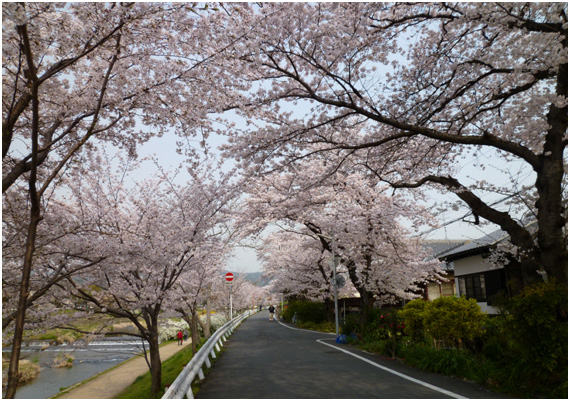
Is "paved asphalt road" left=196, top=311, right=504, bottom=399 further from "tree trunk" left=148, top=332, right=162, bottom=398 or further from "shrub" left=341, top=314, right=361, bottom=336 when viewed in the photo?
"shrub" left=341, top=314, right=361, bottom=336

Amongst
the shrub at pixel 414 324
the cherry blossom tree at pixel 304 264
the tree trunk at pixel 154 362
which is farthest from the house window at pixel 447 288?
the tree trunk at pixel 154 362

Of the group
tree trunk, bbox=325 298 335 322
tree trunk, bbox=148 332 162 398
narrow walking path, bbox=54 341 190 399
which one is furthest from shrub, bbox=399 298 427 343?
tree trunk, bbox=325 298 335 322

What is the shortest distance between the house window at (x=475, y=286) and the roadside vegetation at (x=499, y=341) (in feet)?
28.8

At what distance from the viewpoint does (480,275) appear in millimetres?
19047

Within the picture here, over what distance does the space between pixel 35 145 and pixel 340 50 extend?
6047 millimetres

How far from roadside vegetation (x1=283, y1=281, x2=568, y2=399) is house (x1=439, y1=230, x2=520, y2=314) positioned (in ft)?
23.0

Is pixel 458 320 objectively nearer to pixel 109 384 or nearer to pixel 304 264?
pixel 109 384

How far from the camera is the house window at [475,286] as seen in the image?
61.7ft

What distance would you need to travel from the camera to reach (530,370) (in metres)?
6.38

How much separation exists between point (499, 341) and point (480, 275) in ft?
41.9

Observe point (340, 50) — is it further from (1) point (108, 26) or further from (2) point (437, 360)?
(2) point (437, 360)

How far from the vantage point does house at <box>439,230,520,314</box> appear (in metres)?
17.1

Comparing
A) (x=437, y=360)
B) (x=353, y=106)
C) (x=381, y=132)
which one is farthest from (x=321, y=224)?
(x=353, y=106)

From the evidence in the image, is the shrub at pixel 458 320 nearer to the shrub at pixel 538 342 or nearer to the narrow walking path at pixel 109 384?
the shrub at pixel 538 342
